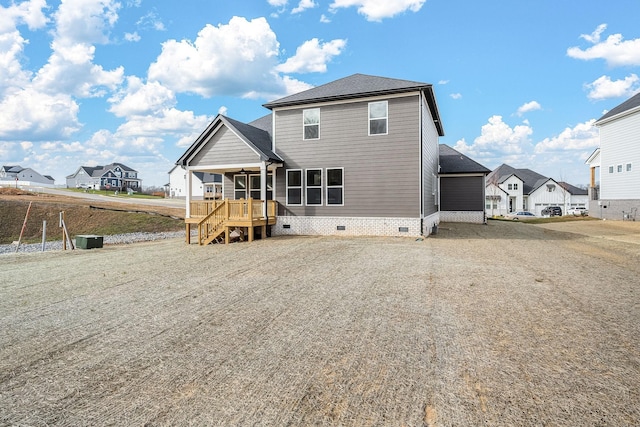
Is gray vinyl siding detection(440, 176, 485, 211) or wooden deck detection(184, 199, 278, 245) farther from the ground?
gray vinyl siding detection(440, 176, 485, 211)

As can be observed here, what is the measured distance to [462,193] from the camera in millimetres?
21297

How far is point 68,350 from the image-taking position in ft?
12.9

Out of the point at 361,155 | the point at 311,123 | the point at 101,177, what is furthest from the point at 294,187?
the point at 101,177

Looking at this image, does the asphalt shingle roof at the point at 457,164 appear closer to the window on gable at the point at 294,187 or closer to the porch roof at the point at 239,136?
the window on gable at the point at 294,187

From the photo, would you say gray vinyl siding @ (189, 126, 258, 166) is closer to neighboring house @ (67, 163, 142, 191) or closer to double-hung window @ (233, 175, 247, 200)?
double-hung window @ (233, 175, 247, 200)

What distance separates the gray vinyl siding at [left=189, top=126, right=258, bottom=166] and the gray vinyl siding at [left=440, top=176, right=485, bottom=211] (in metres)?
12.9

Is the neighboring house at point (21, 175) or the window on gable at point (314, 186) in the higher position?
the neighboring house at point (21, 175)

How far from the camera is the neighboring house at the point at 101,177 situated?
7731 cm

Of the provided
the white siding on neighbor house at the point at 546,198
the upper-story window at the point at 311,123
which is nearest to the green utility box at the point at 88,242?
the upper-story window at the point at 311,123

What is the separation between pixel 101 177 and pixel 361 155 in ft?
265

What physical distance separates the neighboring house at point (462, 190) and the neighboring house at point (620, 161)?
10688 mm

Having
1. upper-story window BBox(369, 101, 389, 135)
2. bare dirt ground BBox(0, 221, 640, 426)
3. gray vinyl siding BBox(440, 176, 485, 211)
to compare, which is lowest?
bare dirt ground BBox(0, 221, 640, 426)

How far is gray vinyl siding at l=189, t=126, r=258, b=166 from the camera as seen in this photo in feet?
46.1

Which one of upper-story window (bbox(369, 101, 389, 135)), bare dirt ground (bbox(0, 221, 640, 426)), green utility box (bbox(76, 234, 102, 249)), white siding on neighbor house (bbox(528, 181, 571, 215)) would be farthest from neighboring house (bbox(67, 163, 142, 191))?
bare dirt ground (bbox(0, 221, 640, 426))
